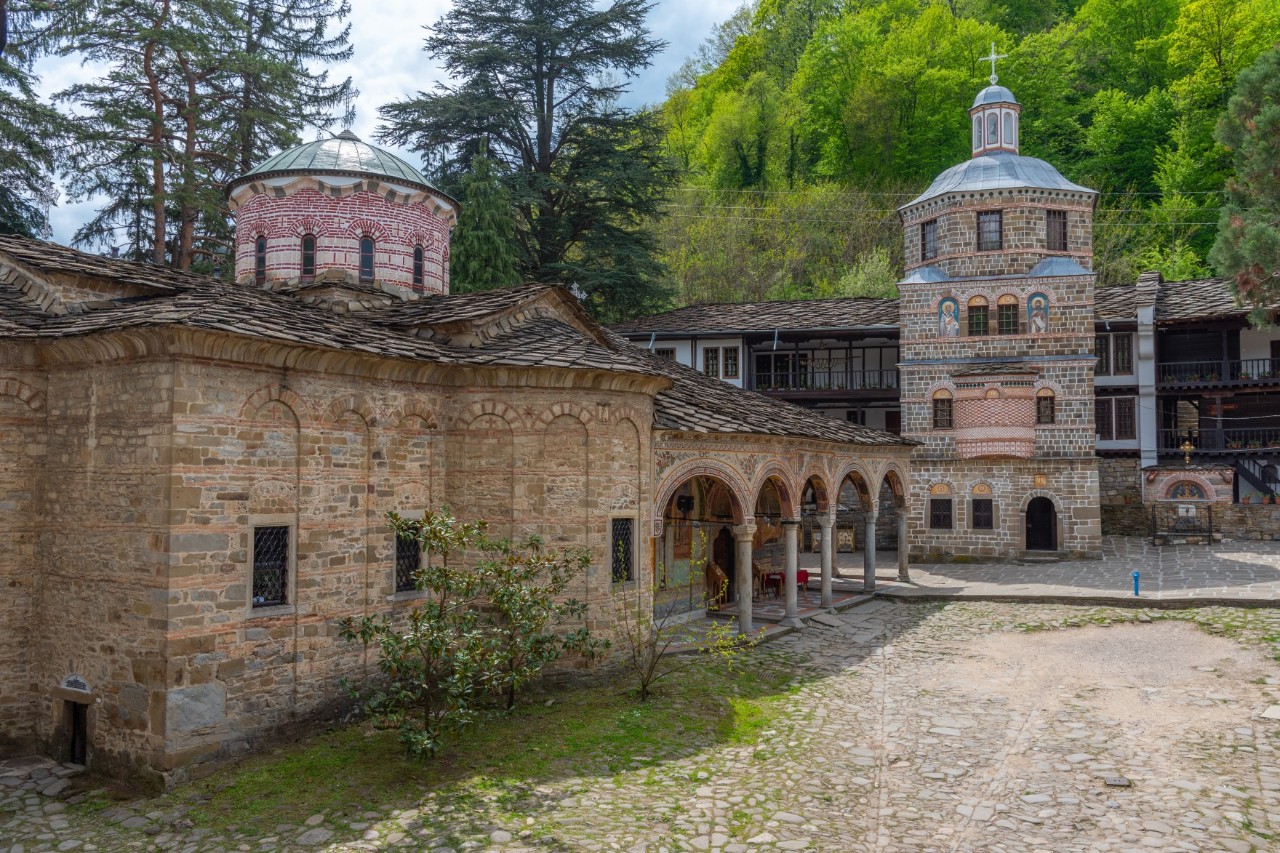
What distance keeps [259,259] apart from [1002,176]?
19.7 m

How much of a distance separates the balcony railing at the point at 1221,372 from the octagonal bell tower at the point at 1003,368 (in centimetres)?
545

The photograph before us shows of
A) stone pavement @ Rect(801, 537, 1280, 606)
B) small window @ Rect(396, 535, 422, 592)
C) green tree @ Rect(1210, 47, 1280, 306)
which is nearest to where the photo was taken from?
small window @ Rect(396, 535, 422, 592)

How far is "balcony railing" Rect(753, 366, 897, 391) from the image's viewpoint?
28891mm

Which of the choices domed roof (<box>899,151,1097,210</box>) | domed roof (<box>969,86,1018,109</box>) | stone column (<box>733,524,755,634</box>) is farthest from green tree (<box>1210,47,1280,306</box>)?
stone column (<box>733,524,755,634</box>)

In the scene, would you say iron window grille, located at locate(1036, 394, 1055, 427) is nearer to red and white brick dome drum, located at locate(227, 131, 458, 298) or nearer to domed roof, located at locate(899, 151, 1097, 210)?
domed roof, located at locate(899, 151, 1097, 210)

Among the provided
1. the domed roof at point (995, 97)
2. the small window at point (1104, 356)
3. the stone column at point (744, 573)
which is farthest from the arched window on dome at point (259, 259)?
the small window at point (1104, 356)

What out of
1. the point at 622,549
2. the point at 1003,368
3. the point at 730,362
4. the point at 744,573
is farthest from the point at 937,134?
the point at 622,549

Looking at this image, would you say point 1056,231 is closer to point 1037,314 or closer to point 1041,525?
point 1037,314

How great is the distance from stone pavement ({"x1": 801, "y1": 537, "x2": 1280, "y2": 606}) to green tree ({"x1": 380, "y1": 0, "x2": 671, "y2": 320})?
11717 mm

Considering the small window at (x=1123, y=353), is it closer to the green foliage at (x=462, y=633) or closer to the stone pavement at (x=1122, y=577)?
the stone pavement at (x=1122, y=577)

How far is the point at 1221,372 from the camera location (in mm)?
26672

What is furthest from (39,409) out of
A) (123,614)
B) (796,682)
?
(796,682)

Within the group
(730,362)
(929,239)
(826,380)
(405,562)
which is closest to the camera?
(405,562)

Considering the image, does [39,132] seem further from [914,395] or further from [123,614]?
[914,395]
